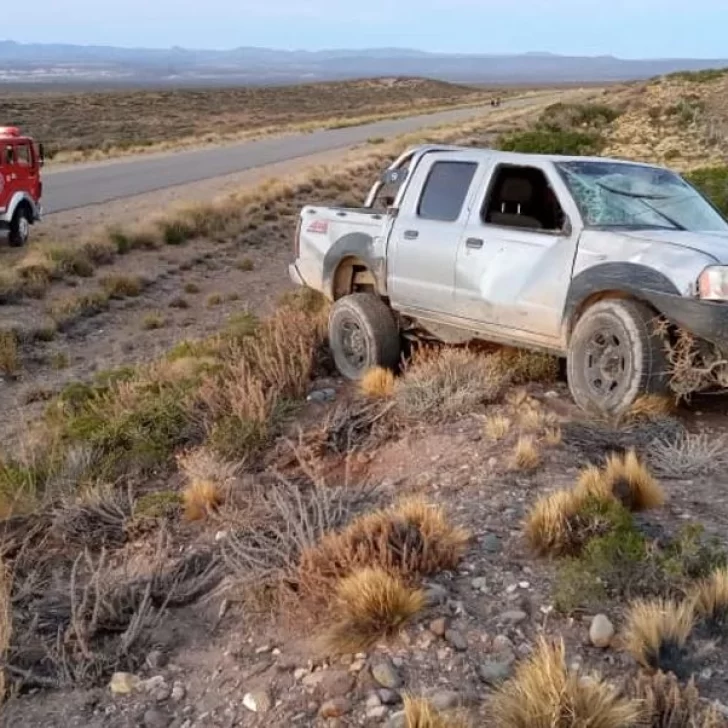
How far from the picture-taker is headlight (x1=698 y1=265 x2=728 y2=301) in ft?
22.0

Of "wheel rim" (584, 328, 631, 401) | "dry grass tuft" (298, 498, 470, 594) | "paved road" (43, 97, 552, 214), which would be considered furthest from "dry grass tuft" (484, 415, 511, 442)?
"paved road" (43, 97, 552, 214)

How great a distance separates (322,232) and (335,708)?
6302 mm

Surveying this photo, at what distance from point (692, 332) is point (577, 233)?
1123 mm

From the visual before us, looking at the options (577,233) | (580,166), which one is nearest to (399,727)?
(577,233)

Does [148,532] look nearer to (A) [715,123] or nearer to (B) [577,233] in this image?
(B) [577,233]

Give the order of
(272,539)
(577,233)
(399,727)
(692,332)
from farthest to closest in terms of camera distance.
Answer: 1. (577,233)
2. (692,332)
3. (272,539)
4. (399,727)

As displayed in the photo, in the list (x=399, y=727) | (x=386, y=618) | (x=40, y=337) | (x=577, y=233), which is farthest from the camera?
(x=40, y=337)

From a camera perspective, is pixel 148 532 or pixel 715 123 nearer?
pixel 148 532

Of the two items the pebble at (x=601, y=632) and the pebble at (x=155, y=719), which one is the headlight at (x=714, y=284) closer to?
the pebble at (x=601, y=632)

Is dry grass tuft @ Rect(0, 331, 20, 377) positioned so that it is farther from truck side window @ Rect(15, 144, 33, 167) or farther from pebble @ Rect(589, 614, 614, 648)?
pebble @ Rect(589, 614, 614, 648)

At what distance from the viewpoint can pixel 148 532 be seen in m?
→ 6.21

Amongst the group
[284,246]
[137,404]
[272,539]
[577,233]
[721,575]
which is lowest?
[284,246]

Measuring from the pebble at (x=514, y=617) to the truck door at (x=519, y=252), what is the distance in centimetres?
336

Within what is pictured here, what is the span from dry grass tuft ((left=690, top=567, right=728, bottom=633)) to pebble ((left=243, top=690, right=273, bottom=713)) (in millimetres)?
1688
